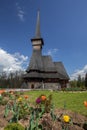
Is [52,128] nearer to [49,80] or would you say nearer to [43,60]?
[49,80]

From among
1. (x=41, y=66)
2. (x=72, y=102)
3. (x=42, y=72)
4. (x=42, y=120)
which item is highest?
(x=41, y=66)

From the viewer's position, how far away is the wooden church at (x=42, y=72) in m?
44.3

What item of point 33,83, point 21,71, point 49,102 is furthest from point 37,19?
point 21,71

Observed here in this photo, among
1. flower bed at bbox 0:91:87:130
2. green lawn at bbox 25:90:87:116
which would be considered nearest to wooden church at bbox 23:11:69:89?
green lawn at bbox 25:90:87:116

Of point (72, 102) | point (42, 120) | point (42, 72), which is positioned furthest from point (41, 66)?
point (42, 120)

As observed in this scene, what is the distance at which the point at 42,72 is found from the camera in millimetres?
46188

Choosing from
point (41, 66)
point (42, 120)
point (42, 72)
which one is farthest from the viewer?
point (41, 66)

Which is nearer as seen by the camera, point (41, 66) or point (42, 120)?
point (42, 120)

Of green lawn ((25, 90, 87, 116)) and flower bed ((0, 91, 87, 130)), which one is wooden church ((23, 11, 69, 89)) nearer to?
green lawn ((25, 90, 87, 116))

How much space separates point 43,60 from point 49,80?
643cm

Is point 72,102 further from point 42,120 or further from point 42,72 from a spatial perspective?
point 42,72

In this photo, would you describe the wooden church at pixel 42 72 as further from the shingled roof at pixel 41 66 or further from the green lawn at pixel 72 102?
the green lawn at pixel 72 102

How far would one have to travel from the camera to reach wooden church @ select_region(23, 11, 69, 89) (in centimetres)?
4428

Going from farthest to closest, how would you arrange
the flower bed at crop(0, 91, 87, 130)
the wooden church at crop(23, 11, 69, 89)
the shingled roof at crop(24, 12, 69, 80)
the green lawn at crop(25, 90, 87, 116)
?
the shingled roof at crop(24, 12, 69, 80) < the wooden church at crop(23, 11, 69, 89) < the green lawn at crop(25, 90, 87, 116) < the flower bed at crop(0, 91, 87, 130)
